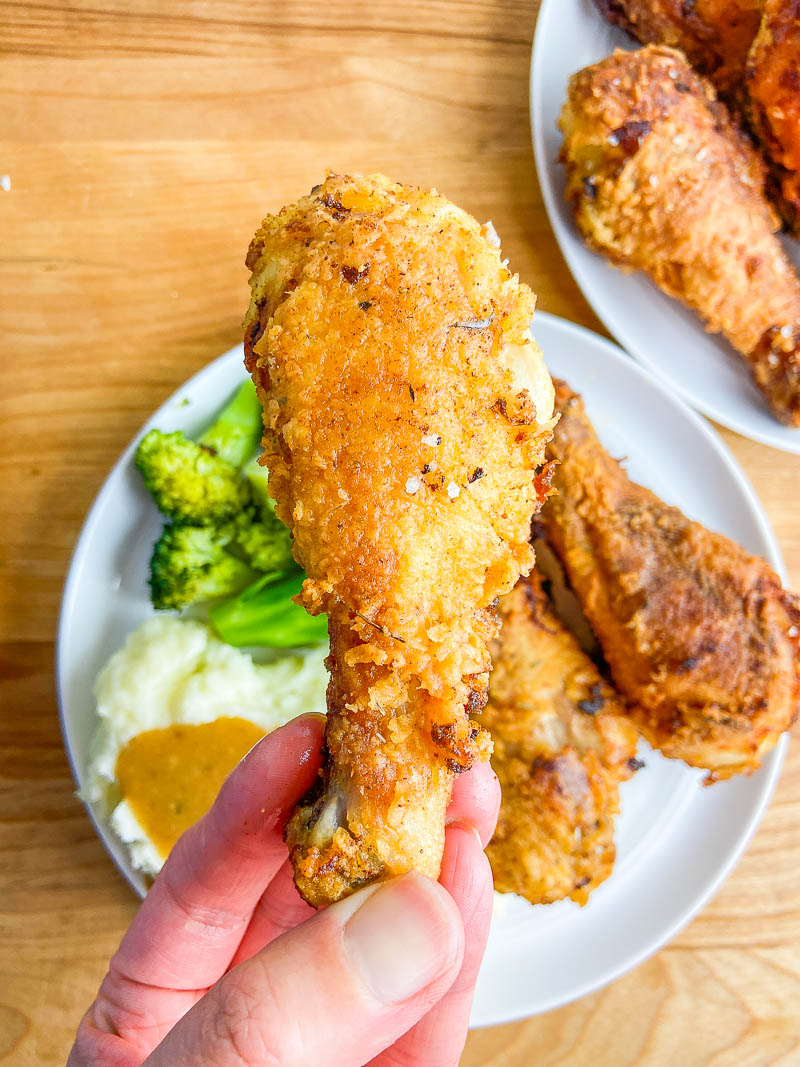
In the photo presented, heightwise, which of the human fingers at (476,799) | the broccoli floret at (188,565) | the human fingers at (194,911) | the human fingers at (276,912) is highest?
the broccoli floret at (188,565)

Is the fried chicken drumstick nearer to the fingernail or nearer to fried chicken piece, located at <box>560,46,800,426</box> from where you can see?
fried chicken piece, located at <box>560,46,800,426</box>

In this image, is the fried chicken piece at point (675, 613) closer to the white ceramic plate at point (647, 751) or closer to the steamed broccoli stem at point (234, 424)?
the white ceramic plate at point (647, 751)

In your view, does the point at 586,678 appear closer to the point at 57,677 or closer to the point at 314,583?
the point at 314,583

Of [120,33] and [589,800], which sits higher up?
[120,33]

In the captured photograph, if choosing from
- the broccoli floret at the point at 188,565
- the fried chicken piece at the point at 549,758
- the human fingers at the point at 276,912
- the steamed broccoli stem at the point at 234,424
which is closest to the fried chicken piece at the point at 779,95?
the fried chicken piece at the point at 549,758

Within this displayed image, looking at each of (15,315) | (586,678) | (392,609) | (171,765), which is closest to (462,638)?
(392,609)

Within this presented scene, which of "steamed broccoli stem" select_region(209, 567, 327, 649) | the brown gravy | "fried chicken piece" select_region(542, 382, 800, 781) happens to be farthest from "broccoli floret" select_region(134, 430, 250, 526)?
"fried chicken piece" select_region(542, 382, 800, 781)
